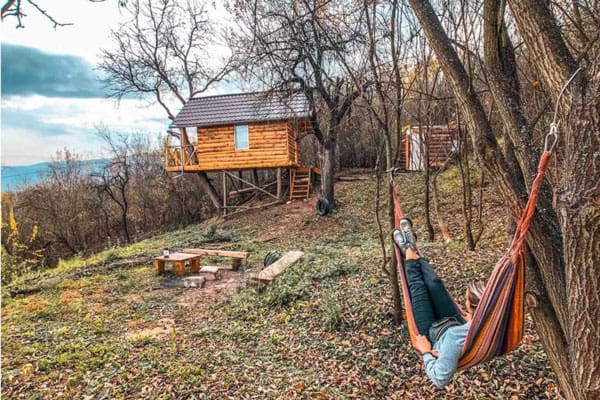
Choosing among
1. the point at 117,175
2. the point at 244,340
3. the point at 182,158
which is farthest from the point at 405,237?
the point at 117,175

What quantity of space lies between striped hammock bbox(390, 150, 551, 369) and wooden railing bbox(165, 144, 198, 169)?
14375mm

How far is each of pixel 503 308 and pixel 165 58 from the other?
56.7 feet

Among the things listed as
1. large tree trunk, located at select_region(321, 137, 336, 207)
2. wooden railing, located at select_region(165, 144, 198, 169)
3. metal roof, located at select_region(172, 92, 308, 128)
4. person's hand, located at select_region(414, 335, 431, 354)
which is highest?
metal roof, located at select_region(172, 92, 308, 128)

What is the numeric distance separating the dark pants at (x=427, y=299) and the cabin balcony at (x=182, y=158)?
13400 mm

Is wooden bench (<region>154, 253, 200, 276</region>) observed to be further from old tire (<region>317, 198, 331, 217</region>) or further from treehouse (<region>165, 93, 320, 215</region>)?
treehouse (<region>165, 93, 320, 215</region>)

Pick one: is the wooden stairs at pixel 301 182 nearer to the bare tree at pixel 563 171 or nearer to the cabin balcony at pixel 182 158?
the cabin balcony at pixel 182 158

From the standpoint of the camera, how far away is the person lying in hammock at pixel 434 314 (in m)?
2.18

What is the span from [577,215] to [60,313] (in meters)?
6.34

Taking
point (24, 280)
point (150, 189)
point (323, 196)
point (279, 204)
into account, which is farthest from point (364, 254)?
point (150, 189)

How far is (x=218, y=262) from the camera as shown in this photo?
8.79m

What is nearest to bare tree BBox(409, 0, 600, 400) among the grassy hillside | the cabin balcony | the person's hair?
the person's hair

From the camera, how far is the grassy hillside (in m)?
3.15

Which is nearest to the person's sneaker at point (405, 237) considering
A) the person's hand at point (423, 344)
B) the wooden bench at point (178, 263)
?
the person's hand at point (423, 344)

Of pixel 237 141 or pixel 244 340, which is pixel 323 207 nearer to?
pixel 237 141
